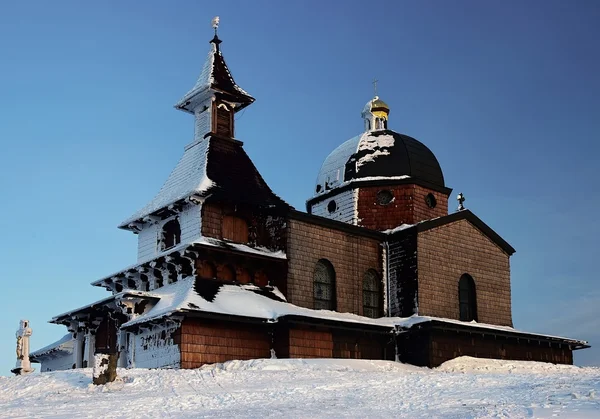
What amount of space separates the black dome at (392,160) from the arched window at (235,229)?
904cm

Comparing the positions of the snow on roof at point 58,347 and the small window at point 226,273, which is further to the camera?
the snow on roof at point 58,347

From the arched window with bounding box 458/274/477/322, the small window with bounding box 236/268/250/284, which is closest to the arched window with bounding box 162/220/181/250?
the small window with bounding box 236/268/250/284

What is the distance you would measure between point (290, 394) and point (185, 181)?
17373mm

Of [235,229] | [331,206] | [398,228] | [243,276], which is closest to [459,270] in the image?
[398,228]

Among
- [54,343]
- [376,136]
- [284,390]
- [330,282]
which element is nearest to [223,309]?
[330,282]

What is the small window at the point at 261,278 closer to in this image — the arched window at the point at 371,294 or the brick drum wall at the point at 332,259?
the brick drum wall at the point at 332,259

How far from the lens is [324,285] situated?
37625 millimetres

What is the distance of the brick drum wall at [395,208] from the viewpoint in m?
42.2

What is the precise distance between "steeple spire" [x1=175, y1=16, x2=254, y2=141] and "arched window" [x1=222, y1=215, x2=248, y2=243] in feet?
15.0

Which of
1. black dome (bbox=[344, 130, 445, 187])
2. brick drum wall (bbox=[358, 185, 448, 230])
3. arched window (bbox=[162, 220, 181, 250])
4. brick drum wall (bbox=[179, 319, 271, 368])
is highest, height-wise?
black dome (bbox=[344, 130, 445, 187])

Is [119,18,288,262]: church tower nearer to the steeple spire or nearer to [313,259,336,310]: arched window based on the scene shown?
the steeple spire

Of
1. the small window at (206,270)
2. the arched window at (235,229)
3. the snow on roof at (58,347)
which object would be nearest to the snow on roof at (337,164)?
the arched window at (235,229)

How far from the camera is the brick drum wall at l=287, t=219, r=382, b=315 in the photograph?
3644 cm

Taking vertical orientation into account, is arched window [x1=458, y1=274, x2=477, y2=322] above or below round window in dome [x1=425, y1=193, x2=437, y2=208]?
below
